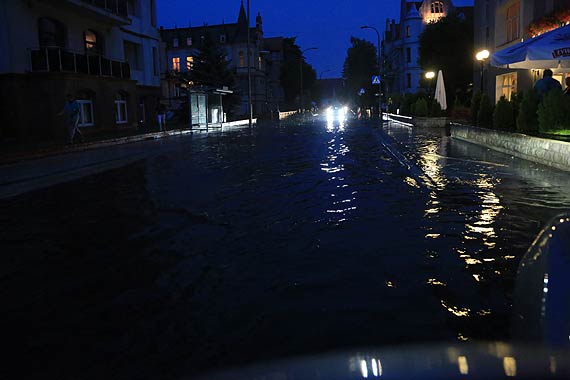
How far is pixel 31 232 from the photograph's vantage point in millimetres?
6891

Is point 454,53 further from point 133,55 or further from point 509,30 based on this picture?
point 133,55

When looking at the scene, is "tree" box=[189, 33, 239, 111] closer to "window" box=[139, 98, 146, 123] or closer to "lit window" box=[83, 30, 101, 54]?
"window" box=[139, 98, 146, 123]

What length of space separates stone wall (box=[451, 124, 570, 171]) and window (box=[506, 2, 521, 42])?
12682 mm

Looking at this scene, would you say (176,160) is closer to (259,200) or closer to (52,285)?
(259,200)

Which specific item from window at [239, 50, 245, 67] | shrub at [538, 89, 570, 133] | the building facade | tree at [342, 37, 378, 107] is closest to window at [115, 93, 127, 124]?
the building facade

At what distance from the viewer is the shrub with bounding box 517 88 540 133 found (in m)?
14.6

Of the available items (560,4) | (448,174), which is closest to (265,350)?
(448,174)

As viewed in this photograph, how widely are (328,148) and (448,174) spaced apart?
736 centimetres

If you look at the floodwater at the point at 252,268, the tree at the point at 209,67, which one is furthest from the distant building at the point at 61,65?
the floodwater at the point at 252,268

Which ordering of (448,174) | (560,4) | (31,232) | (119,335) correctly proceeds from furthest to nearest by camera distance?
(560,4)
(448,174)
(31,232)
(119,335)

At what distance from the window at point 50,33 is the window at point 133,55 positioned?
960cm

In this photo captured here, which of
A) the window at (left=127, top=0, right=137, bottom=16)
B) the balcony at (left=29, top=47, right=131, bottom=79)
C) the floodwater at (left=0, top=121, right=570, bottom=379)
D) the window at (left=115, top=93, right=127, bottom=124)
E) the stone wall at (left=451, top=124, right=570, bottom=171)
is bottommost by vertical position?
the floodwater at (left=0, top=121, right=570, bottom=379)

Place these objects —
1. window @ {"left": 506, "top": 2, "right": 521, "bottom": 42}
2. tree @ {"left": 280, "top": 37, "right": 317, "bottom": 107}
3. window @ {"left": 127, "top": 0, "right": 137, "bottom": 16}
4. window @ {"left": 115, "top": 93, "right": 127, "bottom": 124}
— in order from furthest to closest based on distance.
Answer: tree @ {"left": 280, "top": 37, "right": 317, "bottom": 107}
window @ {"left": 127, "top": 0, "right": 137, "bottom": 16}
window @ {"left": 115, "top": 93, "right": 127, "bottom": 124}
window @ {"left": 506, "top": 2, "right": 521, "bottom": 42}

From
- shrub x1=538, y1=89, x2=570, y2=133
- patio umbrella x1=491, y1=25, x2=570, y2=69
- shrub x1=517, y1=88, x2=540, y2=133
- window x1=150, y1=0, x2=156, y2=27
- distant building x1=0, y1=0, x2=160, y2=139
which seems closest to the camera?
shrub x1=538, y1=89, x2=570, y2=133
